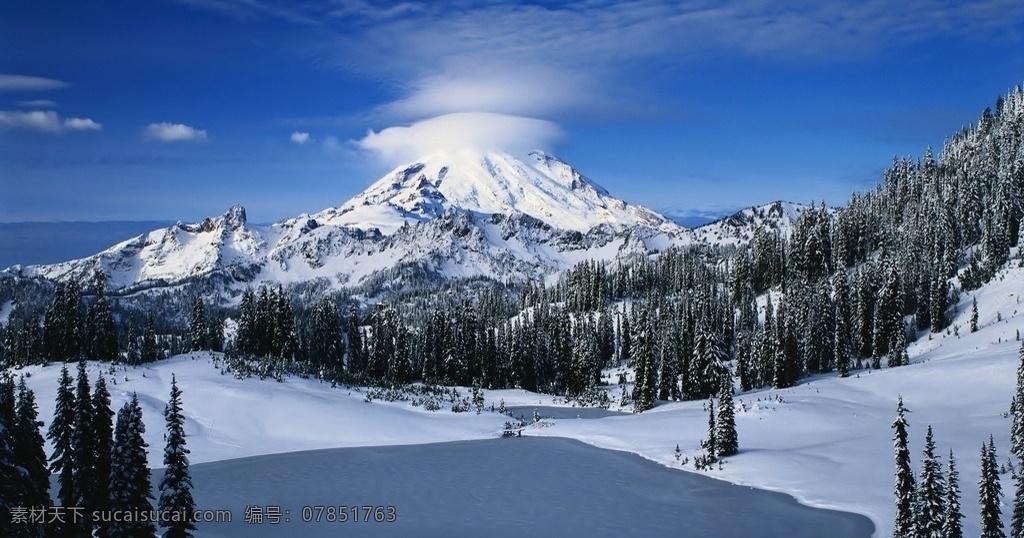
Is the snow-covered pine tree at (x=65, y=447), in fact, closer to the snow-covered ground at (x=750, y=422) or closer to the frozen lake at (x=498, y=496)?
the frozen lake at (x=498, y=496)

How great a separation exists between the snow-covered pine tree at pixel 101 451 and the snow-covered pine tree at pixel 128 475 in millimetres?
1932

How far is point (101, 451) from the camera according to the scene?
96.1 ft

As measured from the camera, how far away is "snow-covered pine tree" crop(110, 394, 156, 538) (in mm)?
26359

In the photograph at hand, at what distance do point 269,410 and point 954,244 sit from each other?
116 metres

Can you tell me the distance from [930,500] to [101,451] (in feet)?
111

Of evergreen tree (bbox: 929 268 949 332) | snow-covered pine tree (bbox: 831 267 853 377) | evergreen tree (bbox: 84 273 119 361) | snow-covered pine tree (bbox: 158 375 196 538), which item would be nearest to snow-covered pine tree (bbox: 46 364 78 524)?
snow-covered pine tree (bbox: 158 375 196 538)

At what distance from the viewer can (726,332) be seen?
123 m

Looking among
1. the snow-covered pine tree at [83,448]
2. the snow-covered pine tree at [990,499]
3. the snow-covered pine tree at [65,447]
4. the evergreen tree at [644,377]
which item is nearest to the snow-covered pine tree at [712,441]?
the snow-covered pine tree at [990,499]

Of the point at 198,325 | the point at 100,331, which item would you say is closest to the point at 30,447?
the point at 100,331

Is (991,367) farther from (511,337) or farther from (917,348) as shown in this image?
(511,337)

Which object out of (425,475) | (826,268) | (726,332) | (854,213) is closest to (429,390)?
(425,475)

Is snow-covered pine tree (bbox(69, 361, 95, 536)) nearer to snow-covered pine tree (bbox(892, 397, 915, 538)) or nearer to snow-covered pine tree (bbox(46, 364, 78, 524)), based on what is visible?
snow-covered pine tree (bbox(46, 364, 78, 524))

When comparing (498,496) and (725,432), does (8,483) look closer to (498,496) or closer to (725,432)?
(498,496)

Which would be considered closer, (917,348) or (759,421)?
(759,421)
